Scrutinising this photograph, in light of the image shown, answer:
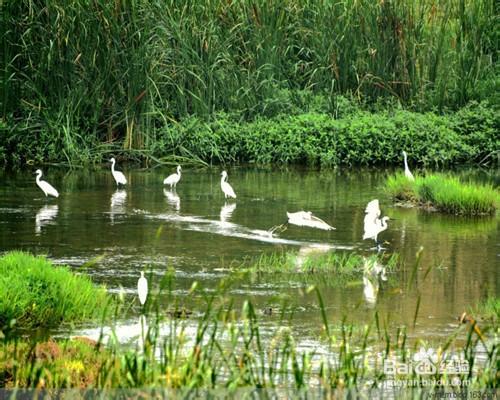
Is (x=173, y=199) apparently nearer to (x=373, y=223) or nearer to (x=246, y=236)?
(x=246, y=236)

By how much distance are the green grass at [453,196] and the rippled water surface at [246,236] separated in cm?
36

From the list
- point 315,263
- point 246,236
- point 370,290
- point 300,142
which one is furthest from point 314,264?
point 300,142

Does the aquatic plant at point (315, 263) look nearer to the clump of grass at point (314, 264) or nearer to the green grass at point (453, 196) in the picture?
the clump of grass at point (314, 264)

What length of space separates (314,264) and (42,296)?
3.08m

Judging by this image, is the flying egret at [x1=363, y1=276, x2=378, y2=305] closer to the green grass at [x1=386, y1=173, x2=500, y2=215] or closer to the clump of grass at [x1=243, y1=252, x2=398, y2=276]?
the clump of grass at [x1=243, y1=252, x2=398, y2=276]

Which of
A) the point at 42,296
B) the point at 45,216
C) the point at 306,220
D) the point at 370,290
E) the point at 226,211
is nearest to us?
the point at 42,296

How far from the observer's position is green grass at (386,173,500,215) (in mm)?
14992

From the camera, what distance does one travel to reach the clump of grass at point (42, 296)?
8617 millimetres

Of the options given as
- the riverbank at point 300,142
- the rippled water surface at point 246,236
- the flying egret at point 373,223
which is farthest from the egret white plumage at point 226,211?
the riverbank at point 300,142

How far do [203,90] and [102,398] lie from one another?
51.0 ft

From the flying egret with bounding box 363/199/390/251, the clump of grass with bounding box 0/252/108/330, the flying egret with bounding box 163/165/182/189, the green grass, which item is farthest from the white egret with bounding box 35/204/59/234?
the green grass

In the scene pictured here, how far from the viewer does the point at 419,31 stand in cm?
2216

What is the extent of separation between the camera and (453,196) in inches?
592

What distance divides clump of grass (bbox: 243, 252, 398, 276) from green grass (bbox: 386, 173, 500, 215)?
11.6ft
